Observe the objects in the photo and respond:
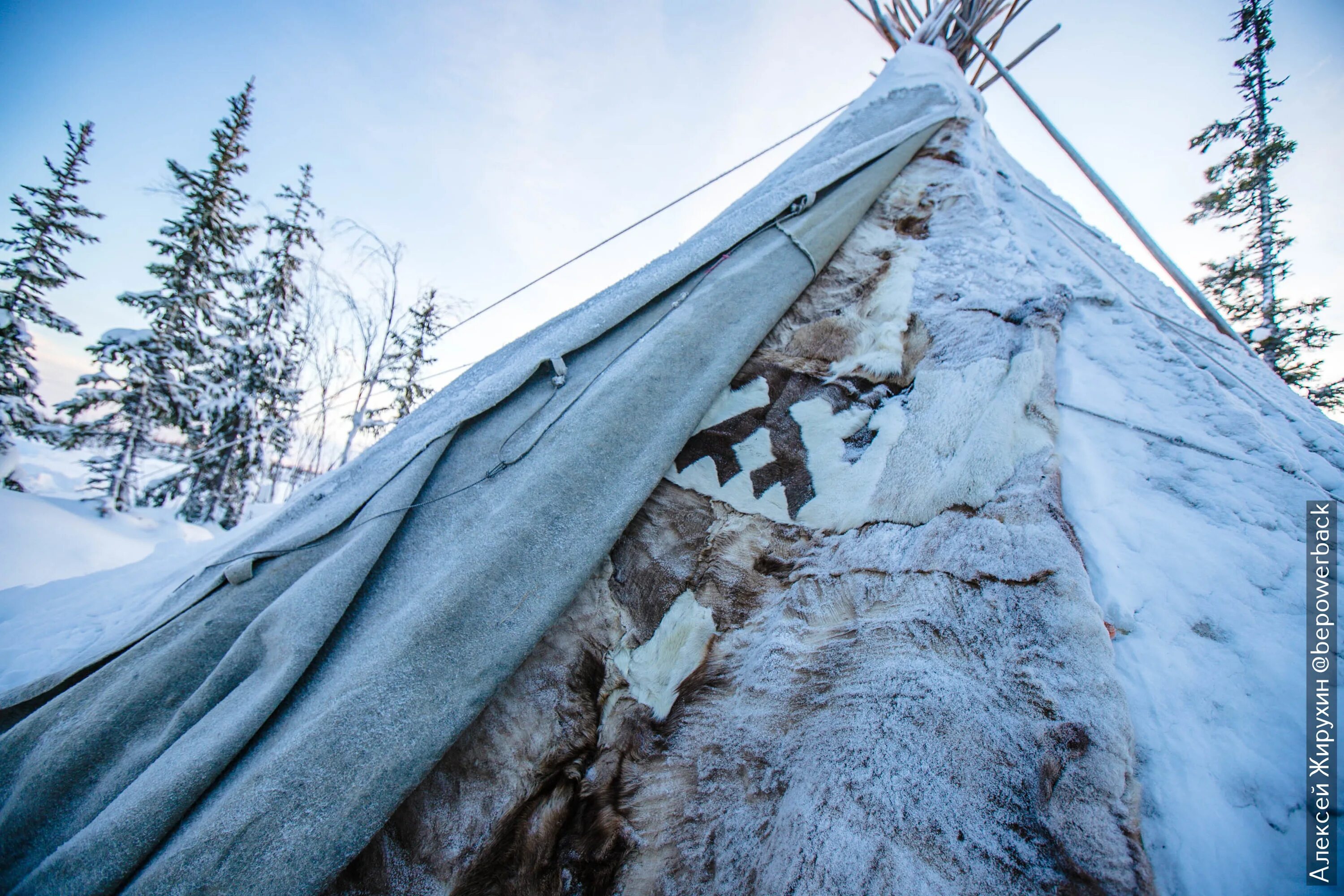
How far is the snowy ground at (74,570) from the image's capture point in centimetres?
206

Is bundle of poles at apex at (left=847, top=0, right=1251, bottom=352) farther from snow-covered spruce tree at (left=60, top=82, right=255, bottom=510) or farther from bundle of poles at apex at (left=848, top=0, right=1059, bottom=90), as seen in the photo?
snow-covered spruce tree at (left=60, top=82, right=255, bottom=510)

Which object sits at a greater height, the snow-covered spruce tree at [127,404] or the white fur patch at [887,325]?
the white fur patch at [887,325]

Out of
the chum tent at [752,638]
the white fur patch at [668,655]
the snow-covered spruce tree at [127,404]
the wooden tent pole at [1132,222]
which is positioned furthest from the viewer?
the snow-covered spruce tree at [127,404]

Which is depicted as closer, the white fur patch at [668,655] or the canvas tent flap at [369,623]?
the canvas tent flap at [369,623]

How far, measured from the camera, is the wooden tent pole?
6.01ft

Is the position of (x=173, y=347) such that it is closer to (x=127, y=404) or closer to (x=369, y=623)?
(x=127, y=404)

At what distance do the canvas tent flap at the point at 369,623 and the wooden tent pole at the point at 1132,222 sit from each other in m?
1.65

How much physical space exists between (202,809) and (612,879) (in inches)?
29.7

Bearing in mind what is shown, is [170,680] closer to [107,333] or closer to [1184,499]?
[1184,499]

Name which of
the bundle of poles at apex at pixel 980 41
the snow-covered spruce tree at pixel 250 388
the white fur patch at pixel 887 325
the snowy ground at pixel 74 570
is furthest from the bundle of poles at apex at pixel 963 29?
the snow-covered spruce tree at pixel 250 388

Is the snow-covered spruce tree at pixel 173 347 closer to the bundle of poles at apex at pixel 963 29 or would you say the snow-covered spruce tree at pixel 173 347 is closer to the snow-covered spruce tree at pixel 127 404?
the snow-covered spruce tree at pixel 127 404

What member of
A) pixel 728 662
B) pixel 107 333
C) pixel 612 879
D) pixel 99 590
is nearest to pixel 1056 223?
pixel 728 662

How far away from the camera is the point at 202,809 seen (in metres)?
0.82

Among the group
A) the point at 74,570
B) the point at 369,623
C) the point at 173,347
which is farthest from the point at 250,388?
the point at 369,623
